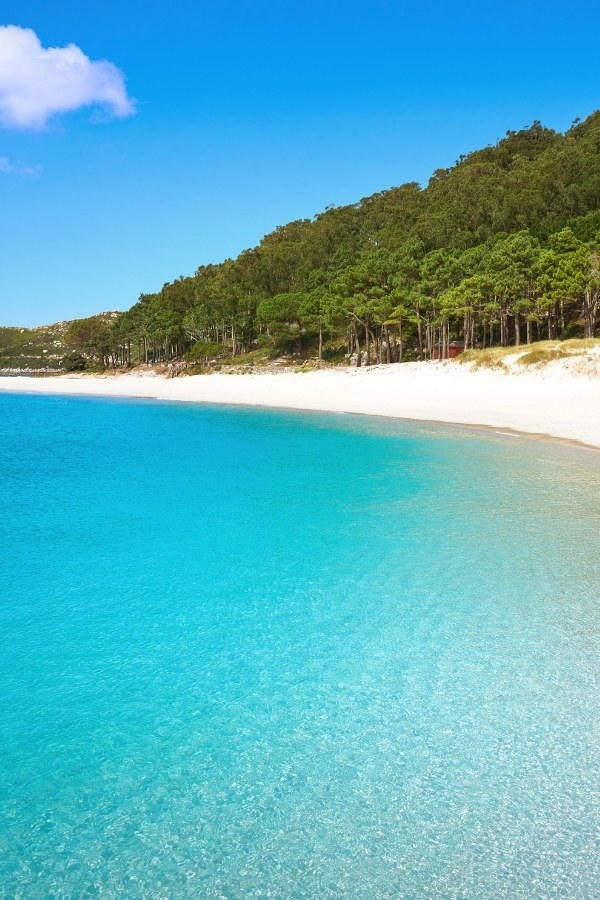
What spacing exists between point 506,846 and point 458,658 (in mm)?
2541

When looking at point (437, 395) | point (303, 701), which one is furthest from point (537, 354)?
point (303, 701)

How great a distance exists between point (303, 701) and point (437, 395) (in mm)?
33739

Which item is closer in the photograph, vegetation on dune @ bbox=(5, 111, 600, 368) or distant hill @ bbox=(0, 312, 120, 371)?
vegetation on dune @ bbox=(5, 111, 600, 368)

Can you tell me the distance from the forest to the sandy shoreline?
38.4 ft

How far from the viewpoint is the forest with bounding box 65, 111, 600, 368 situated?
5684cm

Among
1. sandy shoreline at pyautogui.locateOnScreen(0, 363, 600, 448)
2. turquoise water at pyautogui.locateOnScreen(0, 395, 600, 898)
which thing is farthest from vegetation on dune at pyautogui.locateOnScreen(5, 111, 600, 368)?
turquoise water at pyautogui.locateOnScreen(0, 395, 600, 898)

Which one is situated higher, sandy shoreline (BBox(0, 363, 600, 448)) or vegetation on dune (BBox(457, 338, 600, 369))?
vegetation on dune (BBox(457, 338, 600, 369))

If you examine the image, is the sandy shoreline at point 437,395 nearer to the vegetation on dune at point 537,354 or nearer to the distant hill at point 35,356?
the vegetation on dune at point 537,354

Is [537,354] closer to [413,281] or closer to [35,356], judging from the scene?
[413,281]

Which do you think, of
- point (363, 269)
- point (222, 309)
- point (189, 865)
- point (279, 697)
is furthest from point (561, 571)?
point (222, 309)

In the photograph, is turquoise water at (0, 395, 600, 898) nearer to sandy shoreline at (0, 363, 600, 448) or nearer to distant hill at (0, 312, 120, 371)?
sandy shoreline at (0, 363, 600, 448)

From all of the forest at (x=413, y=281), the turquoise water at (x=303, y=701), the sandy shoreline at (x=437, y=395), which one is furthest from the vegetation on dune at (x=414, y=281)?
the turquoise water at (x=303, y=701)

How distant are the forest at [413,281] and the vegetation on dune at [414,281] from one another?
0.72 feet

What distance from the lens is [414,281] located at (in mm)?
67312
